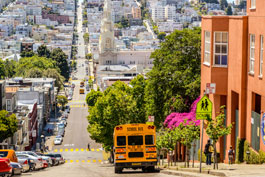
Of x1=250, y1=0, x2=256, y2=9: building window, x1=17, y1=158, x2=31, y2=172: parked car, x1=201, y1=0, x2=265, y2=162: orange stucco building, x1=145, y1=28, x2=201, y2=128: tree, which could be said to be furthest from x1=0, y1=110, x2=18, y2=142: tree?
x1=250, y1=0, x2=256, y2=9: building window

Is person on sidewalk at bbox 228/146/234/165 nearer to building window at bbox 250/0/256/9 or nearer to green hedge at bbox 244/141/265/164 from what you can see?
green hedge at bbox 244/141/265/164

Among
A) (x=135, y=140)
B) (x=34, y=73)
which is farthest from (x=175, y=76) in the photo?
(x=34, y=73)

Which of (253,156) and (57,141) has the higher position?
(253,156)

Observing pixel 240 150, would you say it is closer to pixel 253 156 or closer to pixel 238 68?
pixel 253 156

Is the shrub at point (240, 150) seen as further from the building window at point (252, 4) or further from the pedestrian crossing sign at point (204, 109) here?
the building window at point (252, 4)

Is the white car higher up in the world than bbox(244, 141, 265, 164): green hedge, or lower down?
lower down

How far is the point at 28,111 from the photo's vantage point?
10162cm

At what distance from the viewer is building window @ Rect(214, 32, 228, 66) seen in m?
40.2

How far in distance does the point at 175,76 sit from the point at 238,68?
20300 millimetres

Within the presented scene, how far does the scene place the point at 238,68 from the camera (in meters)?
38.1

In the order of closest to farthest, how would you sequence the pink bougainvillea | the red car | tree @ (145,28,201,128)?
the red car < the pink bougainvillea < tree @ (145,28,201,128)

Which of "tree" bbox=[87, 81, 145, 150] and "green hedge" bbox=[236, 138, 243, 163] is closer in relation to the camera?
"green hedge" bbox=[236, 138, 243, 163]

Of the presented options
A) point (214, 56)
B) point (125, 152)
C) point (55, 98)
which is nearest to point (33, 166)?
point (125, 152)

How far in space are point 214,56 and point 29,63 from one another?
155246 millimetres
